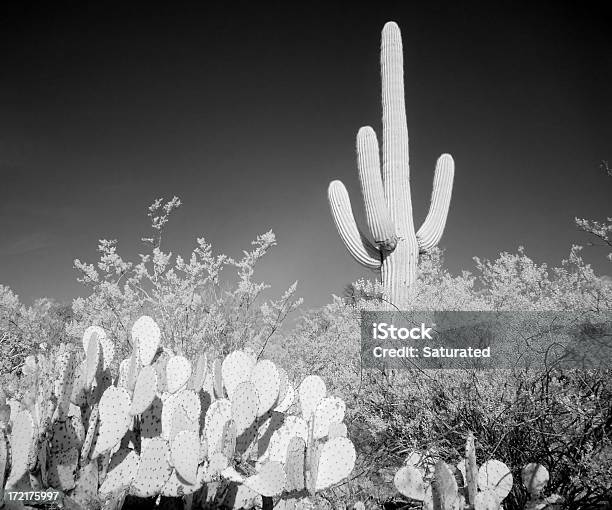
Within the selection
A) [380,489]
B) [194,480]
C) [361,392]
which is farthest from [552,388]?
[194,480]

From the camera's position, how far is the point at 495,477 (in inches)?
82.9

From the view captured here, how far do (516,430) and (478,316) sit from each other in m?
1.75

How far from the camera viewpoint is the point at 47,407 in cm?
164

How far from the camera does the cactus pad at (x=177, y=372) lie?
198 centimetres

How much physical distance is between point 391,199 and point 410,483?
20.9 ft

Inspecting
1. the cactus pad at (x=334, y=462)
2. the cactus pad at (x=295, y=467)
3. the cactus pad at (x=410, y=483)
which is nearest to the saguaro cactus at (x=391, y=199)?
the cactus pad at (x=410, y=483)

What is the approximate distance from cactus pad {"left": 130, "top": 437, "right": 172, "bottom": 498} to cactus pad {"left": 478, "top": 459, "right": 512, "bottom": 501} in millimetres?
1538

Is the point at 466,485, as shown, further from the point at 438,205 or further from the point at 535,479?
the point at 438,205

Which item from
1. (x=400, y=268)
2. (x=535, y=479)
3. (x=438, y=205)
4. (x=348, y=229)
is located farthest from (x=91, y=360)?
(x=438, y=205)

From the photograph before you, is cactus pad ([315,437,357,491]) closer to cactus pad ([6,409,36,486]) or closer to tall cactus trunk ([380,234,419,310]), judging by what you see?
cactus pad ([6,409,36,486])

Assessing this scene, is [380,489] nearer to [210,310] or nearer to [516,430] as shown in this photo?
[516,430]

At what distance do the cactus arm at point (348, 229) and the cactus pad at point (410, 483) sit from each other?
227 inches

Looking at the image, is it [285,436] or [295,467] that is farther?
[285,436]

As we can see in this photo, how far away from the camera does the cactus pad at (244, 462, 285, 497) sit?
1.40m
